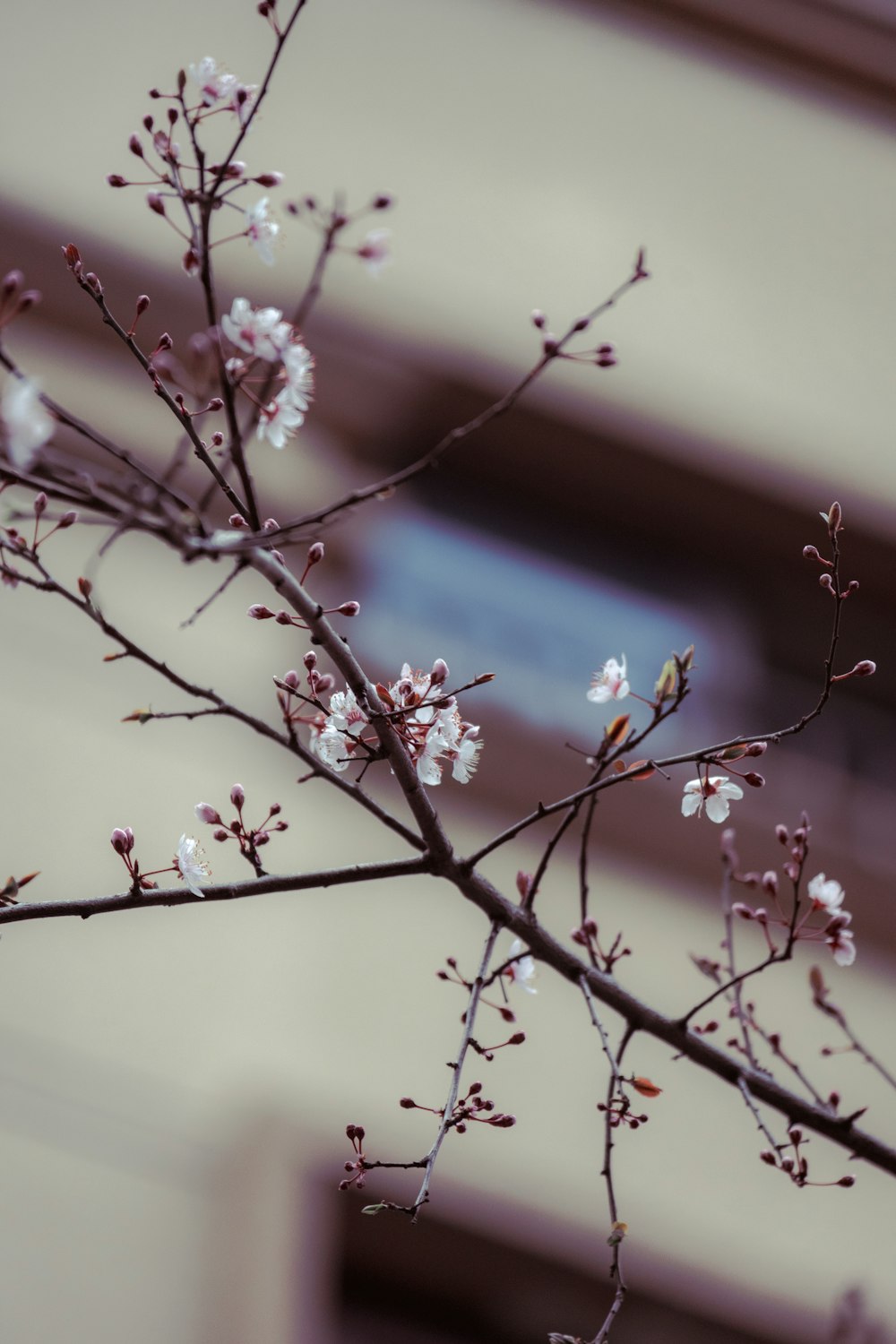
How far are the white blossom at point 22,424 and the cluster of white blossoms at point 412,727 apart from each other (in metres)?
0.46

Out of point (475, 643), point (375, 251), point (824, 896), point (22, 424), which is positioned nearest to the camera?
point (22, 424)

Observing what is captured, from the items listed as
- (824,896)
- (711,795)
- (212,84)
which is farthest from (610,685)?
(212,84)

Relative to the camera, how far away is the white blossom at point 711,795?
4.40ft

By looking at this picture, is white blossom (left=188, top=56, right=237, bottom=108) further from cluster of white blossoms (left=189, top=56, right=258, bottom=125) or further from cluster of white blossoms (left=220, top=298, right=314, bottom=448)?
cluster of white blossoms (left=220, top=298, right=314, bottom=448)

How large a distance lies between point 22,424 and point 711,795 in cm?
80

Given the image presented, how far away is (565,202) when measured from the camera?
4738 millimetres

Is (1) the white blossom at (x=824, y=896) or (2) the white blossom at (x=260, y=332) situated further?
(1) the white blossom at (x=824, y=896)

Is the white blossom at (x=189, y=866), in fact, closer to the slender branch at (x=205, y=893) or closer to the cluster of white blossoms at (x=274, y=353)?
the slender branch at (x=205, y=893)

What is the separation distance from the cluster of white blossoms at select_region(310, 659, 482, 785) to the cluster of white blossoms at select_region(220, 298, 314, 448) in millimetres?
262

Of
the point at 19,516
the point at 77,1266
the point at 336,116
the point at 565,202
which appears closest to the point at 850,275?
the point at 565,202

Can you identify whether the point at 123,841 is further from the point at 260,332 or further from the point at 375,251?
the point at 375,251

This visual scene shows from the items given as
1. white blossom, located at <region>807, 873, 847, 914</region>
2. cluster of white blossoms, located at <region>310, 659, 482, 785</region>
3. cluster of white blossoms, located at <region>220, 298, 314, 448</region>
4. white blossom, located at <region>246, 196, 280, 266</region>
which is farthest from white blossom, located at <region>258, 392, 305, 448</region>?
white blossom, located at <region>807, 873, 847, 914</region>

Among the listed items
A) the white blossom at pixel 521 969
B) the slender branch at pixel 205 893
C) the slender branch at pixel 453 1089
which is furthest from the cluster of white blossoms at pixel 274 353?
the white blossom at pixel 521 969

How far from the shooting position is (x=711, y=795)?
1.35 m
